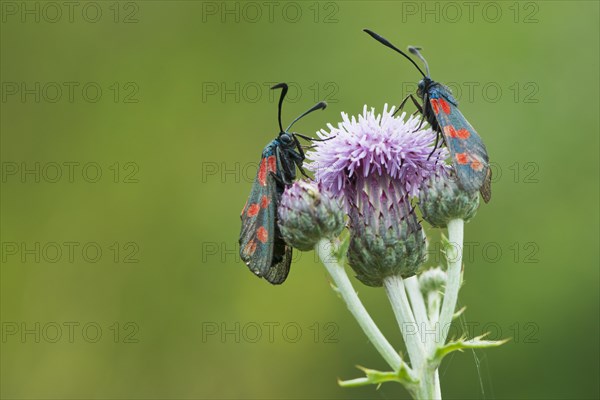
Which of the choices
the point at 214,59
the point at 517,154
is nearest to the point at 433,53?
the point at 517,154

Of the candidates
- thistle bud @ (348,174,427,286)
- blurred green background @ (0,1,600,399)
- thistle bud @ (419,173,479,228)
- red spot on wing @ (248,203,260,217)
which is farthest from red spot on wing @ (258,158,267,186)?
blurred green background @ (0,1,600,399)

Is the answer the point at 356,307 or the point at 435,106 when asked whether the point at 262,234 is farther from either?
the point at 435,106

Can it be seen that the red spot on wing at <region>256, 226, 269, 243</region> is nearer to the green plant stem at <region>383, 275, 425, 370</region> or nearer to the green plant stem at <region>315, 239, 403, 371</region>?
the green plant stem at <region>315, 239, 403, 371</region>

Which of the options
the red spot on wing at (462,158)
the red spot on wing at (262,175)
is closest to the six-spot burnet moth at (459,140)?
the red spot on wing at (462,158)

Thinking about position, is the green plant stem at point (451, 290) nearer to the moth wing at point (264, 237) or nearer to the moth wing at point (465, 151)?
the moth wing at point (465, 151)

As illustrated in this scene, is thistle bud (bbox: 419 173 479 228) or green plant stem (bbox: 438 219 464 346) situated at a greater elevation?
thistle bud (bbox: 419 173 479 228)

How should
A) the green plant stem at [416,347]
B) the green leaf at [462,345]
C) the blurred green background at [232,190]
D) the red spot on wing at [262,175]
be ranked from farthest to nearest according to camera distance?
the blurred green background at [232,190] < the red spot on wing at [262,175] < the green plant stem at [416,347] < the green leaf at [462,345]

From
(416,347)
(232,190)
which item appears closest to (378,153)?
(416,347)
